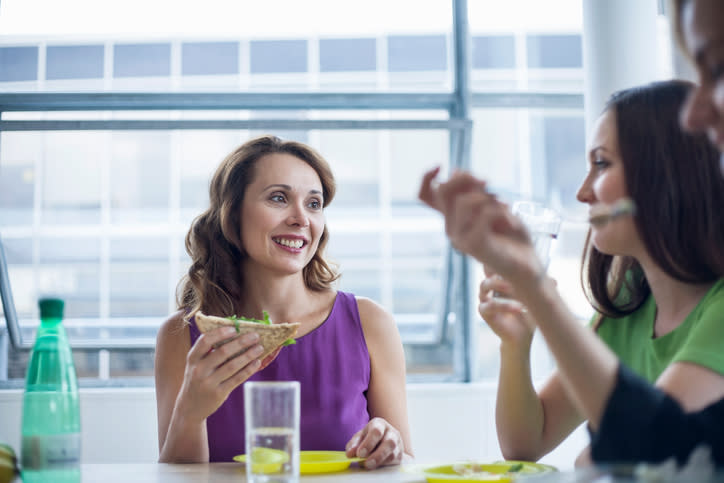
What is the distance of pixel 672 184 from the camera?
125 centimetres

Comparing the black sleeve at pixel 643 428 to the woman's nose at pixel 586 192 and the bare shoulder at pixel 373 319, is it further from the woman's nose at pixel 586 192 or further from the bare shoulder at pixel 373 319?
the bare shoulder at pixel 373 319

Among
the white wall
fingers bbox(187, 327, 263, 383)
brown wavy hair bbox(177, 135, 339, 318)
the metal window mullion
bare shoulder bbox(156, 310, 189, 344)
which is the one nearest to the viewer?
fingers bbox(187, 327, 263, 383)

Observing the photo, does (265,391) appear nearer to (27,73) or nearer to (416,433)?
(416,433)

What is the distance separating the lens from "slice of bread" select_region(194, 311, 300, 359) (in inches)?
62.3

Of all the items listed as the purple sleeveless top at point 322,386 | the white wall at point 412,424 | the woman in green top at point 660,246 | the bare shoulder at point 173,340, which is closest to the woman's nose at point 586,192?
the woman in green top at point 660,246

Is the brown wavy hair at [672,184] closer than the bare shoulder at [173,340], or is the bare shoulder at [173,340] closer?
the brown wavy hair at [672,184]

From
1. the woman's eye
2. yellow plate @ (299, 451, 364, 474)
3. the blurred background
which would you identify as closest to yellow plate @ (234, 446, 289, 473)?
→ yellow plate @ (299, 451, 364, 474)

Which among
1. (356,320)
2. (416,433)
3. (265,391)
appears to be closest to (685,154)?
(265,391)

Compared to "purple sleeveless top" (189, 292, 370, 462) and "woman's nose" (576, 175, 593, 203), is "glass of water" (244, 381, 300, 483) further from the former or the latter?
"purple sleeveless top" (189, 292, 370, 462)

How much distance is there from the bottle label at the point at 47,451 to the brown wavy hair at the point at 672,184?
1.03 metres

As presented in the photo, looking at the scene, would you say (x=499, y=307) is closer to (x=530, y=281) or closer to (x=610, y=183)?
(x=610, y=183)

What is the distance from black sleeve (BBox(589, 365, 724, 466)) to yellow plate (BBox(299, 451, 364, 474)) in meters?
0.60

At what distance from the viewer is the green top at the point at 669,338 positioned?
115 cm

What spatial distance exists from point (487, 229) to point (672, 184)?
0.48 meters
